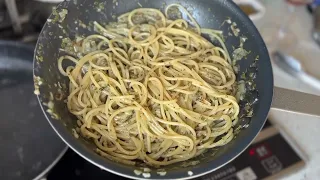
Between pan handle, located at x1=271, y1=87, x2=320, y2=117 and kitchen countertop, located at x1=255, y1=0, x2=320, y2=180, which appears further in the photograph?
kitchen countertop, located at x1=255, y1=0, x2=320, y2=180

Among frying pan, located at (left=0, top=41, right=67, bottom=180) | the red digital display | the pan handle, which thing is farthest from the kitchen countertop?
frying pan, located at (left=0, top=41, right=67, bottom=180)

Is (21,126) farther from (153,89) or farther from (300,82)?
(300,82)

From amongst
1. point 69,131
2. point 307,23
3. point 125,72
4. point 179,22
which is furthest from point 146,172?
point 307,23

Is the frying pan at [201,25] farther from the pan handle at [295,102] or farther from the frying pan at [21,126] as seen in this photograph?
the frying pan at [21,126]

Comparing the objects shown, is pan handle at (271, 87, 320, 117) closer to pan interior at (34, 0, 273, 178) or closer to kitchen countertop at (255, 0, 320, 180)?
pan interior at (34, 0, 273, 178)

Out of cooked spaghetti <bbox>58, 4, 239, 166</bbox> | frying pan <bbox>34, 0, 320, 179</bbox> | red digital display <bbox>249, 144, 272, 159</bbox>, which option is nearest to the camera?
frying pan <bbox>34, 0, 320, 179</bbox>

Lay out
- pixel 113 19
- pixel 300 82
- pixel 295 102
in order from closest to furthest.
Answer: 1. pixel 295 102
2. pixel 113 19
3. pixel 300 82

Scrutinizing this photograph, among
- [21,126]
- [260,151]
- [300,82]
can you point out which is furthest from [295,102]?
[21,126]
